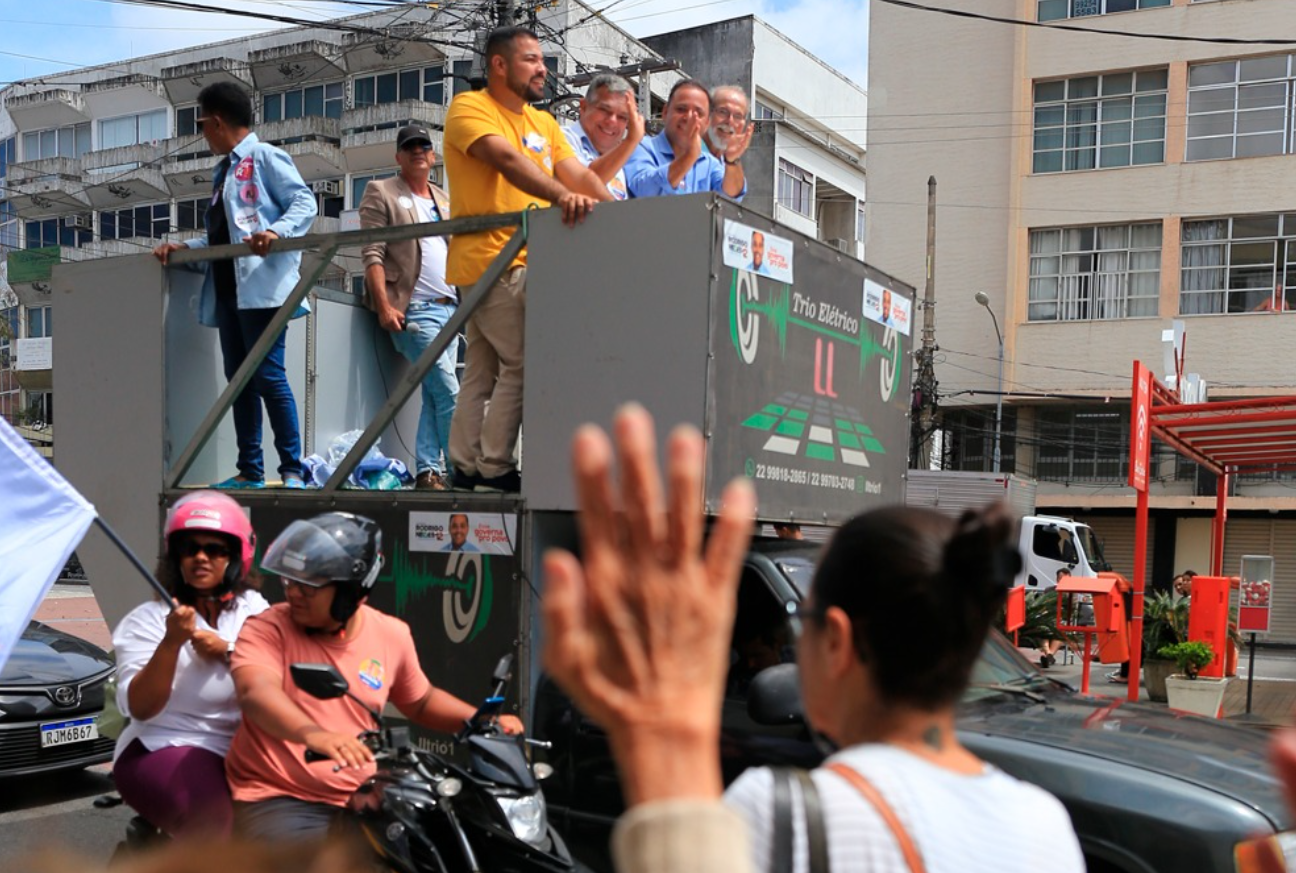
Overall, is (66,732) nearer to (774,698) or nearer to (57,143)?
(774,698)

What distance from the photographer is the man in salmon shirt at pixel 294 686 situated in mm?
3592

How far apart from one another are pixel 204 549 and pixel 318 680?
89cm

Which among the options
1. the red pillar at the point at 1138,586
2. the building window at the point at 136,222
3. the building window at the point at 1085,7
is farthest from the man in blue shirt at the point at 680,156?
the building window at the point at 136,222

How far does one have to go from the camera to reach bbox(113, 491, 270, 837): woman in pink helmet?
12.2 feet

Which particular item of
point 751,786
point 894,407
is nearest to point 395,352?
point 894,407

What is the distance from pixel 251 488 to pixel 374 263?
5.27ft

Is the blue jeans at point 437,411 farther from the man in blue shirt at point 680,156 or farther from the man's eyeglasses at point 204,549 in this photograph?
the man's eyeglasses at point 204,549

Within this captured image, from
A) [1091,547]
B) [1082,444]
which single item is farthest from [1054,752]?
[1082,444]

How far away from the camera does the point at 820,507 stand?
231 inches

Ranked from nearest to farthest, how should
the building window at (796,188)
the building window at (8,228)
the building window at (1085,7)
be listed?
the building window at (1085,7) → the building window at (796,188) → the building window at (8,228)

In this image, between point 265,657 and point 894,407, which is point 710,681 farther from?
point 894,407

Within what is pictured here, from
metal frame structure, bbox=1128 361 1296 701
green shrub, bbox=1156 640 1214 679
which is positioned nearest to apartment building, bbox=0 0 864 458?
green shrub, bbox=1156 640 1214 679

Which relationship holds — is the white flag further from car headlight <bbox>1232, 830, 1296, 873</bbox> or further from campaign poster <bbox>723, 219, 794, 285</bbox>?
car headlight <bbox>1232, 830, 1296, 873</bbox>

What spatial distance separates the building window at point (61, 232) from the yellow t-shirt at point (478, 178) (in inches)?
1863
